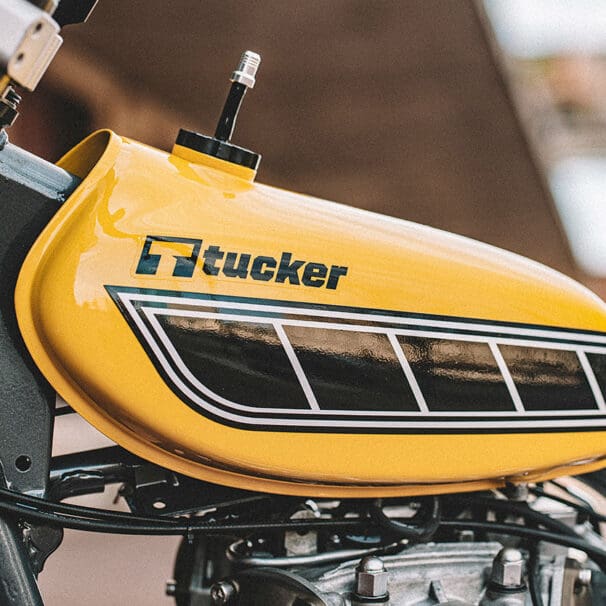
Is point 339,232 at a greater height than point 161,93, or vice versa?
point 161,93

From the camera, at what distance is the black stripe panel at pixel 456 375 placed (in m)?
1.13

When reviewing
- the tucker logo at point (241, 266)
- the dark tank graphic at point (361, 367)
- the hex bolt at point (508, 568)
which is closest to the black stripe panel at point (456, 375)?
the dark tank graphic at point (361, 367)

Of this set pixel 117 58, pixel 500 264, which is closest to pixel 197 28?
pixel 117 58

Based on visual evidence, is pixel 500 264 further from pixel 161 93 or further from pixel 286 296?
pixel 161 93

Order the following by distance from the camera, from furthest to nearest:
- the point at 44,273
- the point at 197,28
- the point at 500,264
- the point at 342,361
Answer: the point at 197,28
the point at 500,264
the point at 342,361
the point at 44,273

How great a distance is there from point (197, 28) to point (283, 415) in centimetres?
559

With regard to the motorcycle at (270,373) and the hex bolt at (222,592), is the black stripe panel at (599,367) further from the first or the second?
the hex bolt at (222,592)

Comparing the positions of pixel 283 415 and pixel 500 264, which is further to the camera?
pixel 500 264

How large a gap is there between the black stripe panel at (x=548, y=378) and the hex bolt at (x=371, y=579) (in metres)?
0.28

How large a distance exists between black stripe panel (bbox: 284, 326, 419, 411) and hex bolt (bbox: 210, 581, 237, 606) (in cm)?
30

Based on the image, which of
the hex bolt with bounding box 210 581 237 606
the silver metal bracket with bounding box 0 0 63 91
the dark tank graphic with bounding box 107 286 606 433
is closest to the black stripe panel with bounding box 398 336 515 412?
the dark tank graphic with bounding box 107 286 606 433

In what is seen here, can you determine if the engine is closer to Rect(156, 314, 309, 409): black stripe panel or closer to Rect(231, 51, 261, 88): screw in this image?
Rect(156, 314, 309, 409): black stripe panel

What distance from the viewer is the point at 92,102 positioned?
736cm

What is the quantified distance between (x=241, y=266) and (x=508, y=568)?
58cm
